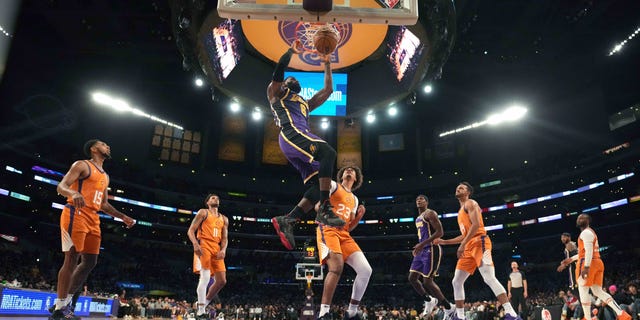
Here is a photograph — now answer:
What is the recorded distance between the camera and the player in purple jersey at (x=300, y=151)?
4.88 meters

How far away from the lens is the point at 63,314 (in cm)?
553

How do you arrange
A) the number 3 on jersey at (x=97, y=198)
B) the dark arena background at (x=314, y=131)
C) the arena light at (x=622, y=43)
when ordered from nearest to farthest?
the number 3 on jersey at (x=97, y=198) → the dark arena background at (x=314, y=131) → the arena light at (x=622, y=43)

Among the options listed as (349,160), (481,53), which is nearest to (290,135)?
(481,53)

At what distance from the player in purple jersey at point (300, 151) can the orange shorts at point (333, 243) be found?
49cm

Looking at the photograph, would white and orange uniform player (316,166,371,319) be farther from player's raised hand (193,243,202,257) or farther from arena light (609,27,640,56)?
arena light (609,27,640,56)

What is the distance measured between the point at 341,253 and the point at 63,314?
372cm

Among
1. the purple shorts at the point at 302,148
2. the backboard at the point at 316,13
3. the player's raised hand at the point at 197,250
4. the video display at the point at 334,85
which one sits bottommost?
the player's raised hand at the point at 197,250

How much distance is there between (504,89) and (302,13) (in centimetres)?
2725

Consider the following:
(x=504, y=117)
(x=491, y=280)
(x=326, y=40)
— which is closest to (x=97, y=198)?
(x=326, y=40)

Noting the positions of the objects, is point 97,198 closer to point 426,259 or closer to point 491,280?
point 426,259

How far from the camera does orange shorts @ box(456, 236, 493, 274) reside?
24.1ft

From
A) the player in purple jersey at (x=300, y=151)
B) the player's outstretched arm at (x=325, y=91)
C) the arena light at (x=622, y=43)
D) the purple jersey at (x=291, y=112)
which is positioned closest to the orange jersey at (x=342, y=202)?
the player in purple jersey at (x=300, y=151)

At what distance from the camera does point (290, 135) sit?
16.7 ft

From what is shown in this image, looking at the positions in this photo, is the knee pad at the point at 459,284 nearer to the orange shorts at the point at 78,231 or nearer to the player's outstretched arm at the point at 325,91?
the player's outstretched arm at the point at 325,91
